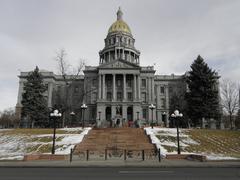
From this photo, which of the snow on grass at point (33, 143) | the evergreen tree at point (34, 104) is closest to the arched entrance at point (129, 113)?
the evergreen tree at point (34, 104)

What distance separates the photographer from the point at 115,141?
91.7 ft

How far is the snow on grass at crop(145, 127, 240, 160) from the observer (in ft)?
78.4

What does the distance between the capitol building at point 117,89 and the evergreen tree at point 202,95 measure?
53.6ft

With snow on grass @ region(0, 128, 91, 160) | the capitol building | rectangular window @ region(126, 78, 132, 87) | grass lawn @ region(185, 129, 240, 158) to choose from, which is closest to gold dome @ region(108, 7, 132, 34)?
the capitol building

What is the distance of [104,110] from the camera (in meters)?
60.2

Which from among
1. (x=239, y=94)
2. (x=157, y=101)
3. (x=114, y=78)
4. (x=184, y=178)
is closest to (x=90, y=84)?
(x=114, y=78)

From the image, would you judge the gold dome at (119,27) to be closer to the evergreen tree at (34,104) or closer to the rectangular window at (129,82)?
the rectangular window at (129,82)

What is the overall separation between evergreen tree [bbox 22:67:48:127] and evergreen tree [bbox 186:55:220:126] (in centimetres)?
2958

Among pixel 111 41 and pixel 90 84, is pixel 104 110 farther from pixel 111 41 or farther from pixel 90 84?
pixel 111 41

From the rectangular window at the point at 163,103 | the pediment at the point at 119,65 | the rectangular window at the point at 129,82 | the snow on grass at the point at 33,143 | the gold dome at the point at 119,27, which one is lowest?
the snow on grass at the point at 33,143

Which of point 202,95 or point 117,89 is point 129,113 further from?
point 202,95

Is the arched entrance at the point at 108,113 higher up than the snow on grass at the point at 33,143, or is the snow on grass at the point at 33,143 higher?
the arched entrance at the point at 108,113

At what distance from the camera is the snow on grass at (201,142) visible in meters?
23.9

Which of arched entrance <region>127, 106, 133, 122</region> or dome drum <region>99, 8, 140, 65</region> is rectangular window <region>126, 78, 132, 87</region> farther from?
dome drum <region>99, 8, 140, 65</region>
